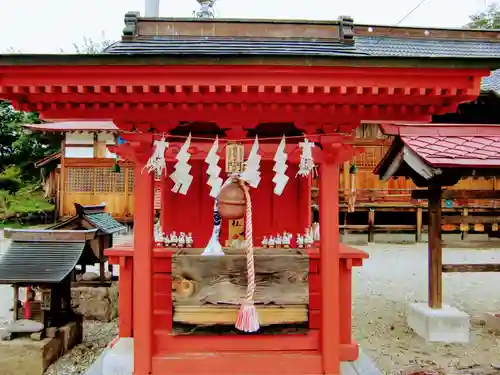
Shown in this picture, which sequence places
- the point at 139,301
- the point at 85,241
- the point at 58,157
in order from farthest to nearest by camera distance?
the point at 58,157, the point at 85,241, the point at 139,301

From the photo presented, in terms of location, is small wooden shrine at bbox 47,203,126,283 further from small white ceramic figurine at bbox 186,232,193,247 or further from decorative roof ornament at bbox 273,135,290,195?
decorative roof ornament at bbox 273,135,290,195

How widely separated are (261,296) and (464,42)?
17960 millimetres

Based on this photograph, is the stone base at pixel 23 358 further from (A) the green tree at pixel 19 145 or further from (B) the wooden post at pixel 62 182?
(A) the green tree at pixel 19 145

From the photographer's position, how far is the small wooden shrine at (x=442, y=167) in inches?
253

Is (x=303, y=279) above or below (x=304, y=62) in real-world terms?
below

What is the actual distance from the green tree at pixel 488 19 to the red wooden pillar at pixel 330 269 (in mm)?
31643

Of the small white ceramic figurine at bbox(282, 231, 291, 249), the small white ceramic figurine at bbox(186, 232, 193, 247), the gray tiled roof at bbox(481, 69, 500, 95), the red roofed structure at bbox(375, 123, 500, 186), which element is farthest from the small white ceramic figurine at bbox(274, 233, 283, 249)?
the gray tiled roof at bbox(481, 69, 500, 95)

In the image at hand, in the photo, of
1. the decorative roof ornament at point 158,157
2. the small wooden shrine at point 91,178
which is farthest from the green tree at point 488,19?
the decorative roof ornament at point 158,157

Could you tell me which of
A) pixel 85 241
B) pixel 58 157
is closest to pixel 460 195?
pixel 85 241

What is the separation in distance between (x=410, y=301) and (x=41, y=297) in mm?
7828

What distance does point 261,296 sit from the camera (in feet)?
14.8

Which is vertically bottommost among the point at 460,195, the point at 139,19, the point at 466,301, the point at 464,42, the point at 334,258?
the point at 466,301

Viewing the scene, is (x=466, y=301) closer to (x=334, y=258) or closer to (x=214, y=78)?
(x=334, y=258)

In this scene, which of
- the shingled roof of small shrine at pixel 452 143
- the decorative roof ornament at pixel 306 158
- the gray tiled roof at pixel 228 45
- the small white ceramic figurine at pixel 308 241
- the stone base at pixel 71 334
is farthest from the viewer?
the stone base at pixel 71 334
